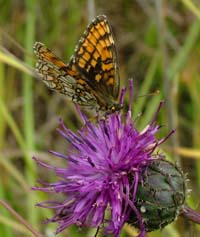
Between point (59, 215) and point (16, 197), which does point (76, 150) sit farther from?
point (16, 197)

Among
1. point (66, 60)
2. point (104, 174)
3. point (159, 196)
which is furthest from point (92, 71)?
point (66, 60)

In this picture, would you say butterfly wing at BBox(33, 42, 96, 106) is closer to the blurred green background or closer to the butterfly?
the butterfly

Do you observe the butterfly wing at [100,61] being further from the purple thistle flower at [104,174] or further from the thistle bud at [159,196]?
the thistle bud at [159,196]

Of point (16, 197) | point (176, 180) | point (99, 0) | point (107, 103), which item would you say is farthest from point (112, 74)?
point (99, 0)

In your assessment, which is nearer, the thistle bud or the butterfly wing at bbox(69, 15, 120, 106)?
the thistle bud

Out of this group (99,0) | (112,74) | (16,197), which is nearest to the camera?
(112,74)

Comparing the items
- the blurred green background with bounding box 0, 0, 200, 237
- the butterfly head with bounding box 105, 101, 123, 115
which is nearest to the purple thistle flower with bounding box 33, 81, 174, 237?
the butterfly head with bounding box 105, 101, 123, 115

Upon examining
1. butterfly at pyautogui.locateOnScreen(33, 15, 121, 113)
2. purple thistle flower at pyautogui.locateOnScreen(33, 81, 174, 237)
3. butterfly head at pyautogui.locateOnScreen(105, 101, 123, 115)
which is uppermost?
butterfly at pyautogui.locateOnScreen(33, 15, 121, 113)

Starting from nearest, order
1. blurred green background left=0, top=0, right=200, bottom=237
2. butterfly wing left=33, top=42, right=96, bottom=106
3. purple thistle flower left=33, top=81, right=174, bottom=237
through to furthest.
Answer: purple thistle flower left=33, top=81, right=174, bottom=237 < butterfly wing left=33, top=42, right=96, bottom=106 < blurred green background left=0, top=0, right=200, bottom=237
